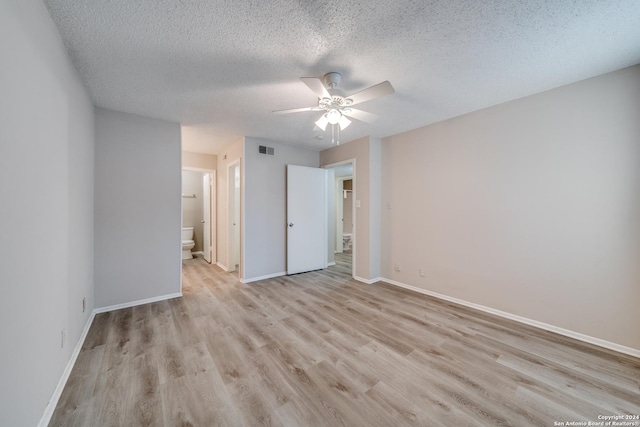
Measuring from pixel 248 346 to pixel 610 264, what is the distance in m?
3.34

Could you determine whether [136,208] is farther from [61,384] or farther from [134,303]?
[61,384]

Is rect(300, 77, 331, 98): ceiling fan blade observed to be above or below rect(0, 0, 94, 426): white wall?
above

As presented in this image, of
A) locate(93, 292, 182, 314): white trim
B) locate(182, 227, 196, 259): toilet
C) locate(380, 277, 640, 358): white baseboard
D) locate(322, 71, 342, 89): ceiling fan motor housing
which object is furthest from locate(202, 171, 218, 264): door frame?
locate(380, 277, 640, 358): white baseboard

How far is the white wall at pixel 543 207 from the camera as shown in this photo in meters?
2.06

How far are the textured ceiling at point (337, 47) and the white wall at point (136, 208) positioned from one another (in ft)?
1.35

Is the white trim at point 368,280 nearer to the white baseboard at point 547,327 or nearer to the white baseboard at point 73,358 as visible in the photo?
the white baseboard at point 547,327

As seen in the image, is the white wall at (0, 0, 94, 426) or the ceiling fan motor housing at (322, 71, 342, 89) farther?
the ceiling fan motor housing at (322, 71, 342, 89)

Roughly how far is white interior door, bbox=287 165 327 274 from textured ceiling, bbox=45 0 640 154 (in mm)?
1825

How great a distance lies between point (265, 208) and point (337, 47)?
9.48ft

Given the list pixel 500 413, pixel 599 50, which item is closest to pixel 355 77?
pixel 599 50

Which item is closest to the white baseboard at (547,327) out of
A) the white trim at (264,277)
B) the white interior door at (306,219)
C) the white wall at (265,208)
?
the white interior door at (306,219)

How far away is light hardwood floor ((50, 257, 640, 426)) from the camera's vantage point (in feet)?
4.69

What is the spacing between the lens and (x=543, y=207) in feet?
8.05

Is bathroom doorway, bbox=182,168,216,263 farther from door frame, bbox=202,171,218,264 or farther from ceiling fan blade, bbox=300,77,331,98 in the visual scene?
ceiling fan blade, bbox=300,77,331,98
